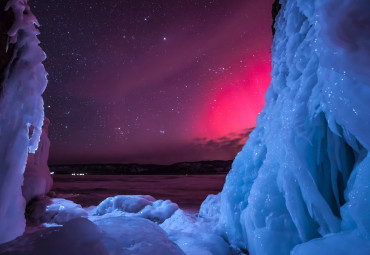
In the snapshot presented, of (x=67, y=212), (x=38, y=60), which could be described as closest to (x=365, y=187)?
(x=38, y=60)

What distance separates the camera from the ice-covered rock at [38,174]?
7.75m

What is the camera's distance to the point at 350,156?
8.18 ft

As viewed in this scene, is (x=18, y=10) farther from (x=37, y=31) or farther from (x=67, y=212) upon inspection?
(x=67, y=212)

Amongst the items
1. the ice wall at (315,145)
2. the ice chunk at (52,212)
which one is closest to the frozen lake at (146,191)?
the ice chunk at (52,212)

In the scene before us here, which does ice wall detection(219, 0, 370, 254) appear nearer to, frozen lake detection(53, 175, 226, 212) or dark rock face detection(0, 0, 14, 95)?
dark rock face detection(0, 0, 14, 95)

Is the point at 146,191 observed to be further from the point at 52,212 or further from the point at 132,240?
the point at 132,240

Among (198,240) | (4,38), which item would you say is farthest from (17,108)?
(198,240)

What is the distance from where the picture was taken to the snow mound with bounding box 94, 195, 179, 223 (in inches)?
272

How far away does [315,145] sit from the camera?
2.68 metres

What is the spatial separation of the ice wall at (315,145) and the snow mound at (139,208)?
3.08m

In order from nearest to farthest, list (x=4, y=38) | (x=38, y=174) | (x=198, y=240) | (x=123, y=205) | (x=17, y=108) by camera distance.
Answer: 1. (x=4, y=38)
2. (x=17, y=108)
3. (x=198, y=240)
4. (x=123, y=205)
5. (x=38, y=174)

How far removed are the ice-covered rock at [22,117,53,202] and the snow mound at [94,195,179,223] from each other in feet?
8.32

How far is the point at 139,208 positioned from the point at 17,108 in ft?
16.9

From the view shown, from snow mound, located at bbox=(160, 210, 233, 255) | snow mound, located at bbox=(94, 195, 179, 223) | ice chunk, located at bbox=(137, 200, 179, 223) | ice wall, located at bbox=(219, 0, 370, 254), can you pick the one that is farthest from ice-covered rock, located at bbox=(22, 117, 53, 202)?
ice wall, located at bbox=(219, 0, 370, 254)
